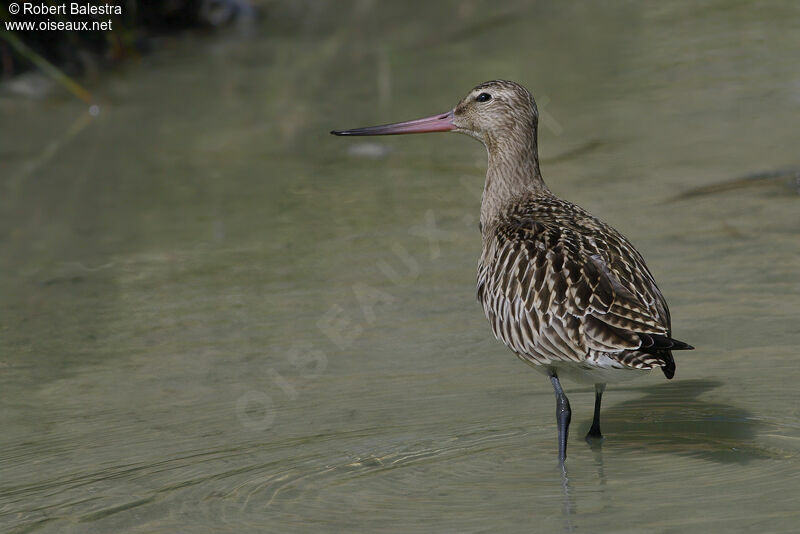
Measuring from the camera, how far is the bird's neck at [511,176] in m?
5.64

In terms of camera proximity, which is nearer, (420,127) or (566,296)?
(566,296)

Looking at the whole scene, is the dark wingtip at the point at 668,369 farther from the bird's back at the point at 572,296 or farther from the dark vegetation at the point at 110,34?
the dark vegetation at the point at 110,34

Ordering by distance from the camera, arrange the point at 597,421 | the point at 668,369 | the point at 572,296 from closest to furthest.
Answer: the point at 668,369 → the point at 572,296 → the point at 597,421

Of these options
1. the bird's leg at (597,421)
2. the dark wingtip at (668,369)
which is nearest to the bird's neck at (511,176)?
the bird's leg at (597,421)

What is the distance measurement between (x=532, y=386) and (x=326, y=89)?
18.1 ft

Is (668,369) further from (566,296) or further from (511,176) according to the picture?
(511,176)

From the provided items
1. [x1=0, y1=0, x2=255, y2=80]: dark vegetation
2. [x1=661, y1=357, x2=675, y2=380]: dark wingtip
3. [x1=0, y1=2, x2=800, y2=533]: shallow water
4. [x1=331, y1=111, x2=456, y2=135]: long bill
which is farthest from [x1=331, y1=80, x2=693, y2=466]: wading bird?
[x1=0, y1=0, x2=255, y2=80]: dark vegetation

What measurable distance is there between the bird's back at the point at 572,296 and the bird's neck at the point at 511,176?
0.40 meters

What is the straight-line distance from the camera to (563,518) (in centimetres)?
415

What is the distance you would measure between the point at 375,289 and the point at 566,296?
6.83 ft

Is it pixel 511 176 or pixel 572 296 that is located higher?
pixel 511 176

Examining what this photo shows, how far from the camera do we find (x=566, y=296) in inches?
179

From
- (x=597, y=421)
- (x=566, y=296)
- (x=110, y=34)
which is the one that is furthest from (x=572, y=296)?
(x=110, y=34)

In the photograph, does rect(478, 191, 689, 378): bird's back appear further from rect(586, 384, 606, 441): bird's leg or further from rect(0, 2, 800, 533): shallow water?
rect(0, 2, 800, 533): shallow water
